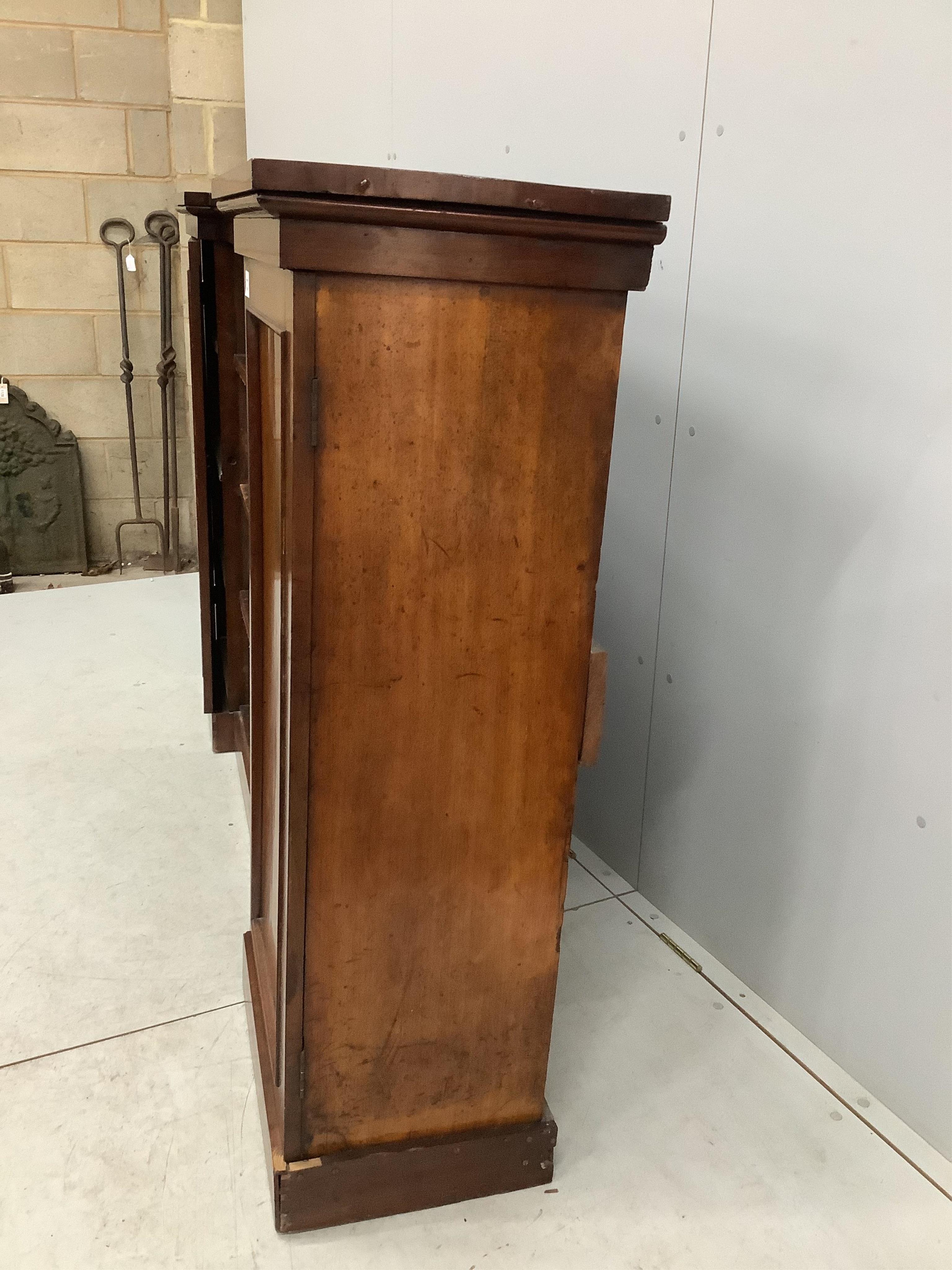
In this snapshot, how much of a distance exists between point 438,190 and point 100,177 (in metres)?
3.95

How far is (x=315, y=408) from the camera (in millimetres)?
950

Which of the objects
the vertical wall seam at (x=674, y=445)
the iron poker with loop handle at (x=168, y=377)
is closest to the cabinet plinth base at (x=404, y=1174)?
the vertical wall seam at (x=674, y=445)

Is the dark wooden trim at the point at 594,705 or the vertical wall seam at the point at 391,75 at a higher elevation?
the vertical wall seam at the point at 391,75

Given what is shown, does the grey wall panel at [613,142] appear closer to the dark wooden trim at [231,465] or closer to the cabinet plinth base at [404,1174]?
the dark wooden trim at [231,465]

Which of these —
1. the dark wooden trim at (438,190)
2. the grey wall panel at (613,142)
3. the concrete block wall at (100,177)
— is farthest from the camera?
the concrete block wall at (100,177)

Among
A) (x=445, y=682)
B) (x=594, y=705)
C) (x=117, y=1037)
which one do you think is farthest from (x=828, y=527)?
(x=117, y=1037)

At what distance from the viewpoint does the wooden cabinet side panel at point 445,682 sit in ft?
3.21

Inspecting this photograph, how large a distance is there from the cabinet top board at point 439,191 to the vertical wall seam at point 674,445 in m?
0.72

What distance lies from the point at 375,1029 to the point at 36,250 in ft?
13.4

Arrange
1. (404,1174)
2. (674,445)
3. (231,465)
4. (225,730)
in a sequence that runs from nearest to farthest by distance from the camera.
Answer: (404,1174) → (674,445) → (231,465) → (225,730)

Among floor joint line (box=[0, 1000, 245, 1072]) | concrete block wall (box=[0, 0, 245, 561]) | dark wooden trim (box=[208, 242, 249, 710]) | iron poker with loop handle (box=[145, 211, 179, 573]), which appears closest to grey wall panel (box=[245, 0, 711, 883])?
dark wooden trim (box=[208, 242, 249, 710])

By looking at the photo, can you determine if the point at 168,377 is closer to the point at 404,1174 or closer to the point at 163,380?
the point at 163,380

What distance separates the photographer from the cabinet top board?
2.84 feet

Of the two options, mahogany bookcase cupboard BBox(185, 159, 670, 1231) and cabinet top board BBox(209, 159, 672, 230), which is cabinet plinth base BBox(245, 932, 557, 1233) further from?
cabinet top board BBox(209, 159, 672, 230)
